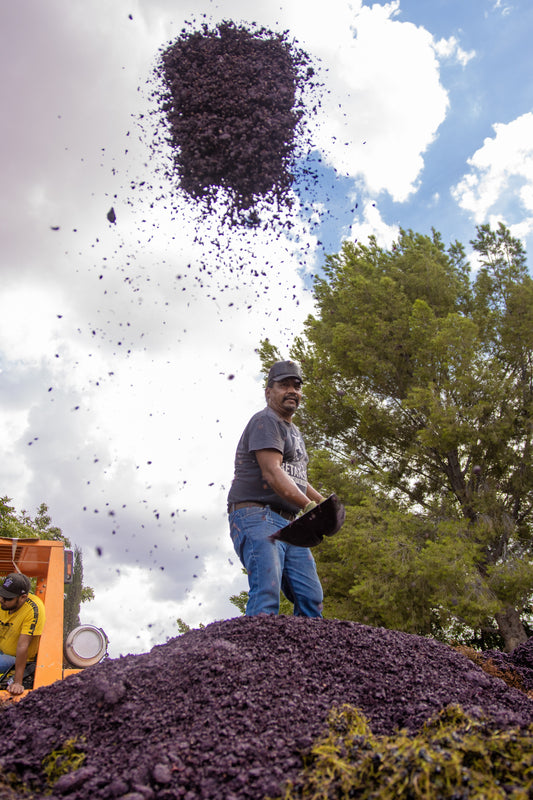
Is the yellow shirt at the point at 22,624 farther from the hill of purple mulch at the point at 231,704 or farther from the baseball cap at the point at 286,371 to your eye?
the baseball cap at the point at 286,371

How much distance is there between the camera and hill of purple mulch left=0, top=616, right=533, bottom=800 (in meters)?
1.52

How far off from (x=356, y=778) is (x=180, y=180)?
561 centimetres

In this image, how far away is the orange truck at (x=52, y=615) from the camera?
4.37 metres

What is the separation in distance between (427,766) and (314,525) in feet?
4.68

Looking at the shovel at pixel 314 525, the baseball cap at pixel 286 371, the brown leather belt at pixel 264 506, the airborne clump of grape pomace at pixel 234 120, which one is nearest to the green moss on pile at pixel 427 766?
the shovel at pixel 314 525

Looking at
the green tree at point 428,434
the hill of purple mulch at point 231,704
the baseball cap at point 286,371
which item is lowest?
the hill of purple mulch at point 231,704

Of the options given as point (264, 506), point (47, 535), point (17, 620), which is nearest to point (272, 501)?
point (264, 506)

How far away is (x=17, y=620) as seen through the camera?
4.49m

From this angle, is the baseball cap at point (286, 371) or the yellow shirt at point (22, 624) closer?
the baseball cap at point (286, 371)

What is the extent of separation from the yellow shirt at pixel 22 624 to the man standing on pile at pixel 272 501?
246 cm

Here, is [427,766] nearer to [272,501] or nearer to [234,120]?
[272,501]

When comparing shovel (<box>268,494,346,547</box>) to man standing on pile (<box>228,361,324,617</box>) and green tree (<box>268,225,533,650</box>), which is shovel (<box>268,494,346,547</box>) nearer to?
man standing on pile (<box>228,361,324,617</box>)

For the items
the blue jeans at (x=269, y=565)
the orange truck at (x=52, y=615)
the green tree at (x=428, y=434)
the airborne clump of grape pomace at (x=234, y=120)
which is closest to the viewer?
the blue jeans at (x=269, y=565)

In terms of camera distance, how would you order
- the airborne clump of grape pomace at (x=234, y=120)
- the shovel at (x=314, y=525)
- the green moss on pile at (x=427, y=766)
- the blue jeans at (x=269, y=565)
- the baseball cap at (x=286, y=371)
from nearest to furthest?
the green moss on pile at (x=427, y=766) < the shovel at (x=314, y=525) < the blue jeans at (x=269, y=565) < the baseball cap at (x=286, y=371) < the airborne clump of grape pomace at (x=234, y=120)
